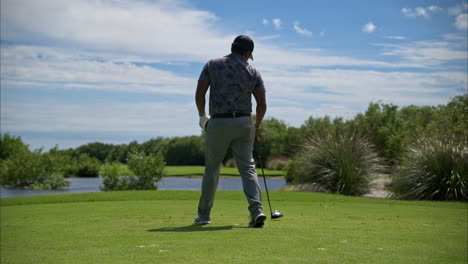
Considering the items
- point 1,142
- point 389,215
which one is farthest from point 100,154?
point 389,215

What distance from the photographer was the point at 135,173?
2166cm

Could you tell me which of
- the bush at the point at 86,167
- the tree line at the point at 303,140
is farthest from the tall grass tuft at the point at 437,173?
the bush at the point at 86,167

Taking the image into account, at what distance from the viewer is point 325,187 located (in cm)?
1598

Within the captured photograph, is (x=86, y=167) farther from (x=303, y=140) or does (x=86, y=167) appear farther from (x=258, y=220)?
(x=258, y=220)

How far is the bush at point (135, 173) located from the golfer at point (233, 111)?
51.9 feet

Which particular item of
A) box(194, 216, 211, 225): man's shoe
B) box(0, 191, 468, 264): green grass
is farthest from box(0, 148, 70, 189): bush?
box(194, 216, 211, 225): man's shoe

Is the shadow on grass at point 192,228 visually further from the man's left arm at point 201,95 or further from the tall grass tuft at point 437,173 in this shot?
the tall grass tuft at point 437,173

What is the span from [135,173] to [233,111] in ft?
54.3

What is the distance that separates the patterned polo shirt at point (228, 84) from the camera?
5.84 m

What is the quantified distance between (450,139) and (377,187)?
3.07 m

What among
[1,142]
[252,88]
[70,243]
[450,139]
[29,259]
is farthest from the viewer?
[1,142]

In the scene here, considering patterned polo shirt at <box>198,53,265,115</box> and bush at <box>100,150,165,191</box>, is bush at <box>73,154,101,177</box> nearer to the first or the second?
bush at <box>100,150,165,191</box>

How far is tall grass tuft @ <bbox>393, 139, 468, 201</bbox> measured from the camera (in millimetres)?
13281

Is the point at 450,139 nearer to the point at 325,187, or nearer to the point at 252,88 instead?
the point at 325,187
